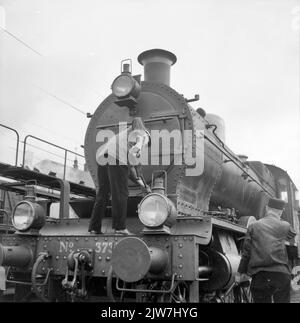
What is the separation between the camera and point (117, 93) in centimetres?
512

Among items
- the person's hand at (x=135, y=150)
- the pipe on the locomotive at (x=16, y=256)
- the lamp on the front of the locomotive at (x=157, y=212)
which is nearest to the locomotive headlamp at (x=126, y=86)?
the person's hand at (x=135, y=150)

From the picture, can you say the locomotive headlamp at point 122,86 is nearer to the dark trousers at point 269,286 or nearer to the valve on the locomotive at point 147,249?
the valve on the locomotive at point 147,249

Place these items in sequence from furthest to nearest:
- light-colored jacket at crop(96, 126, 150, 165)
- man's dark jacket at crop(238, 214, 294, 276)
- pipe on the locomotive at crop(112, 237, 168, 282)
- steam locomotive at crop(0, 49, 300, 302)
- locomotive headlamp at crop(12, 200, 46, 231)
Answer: locomotive headlamp at crop(12, 200, 46, 231) → light-colored jacket at crop(96, 126, 150, 165) → man's dark jacket at crop(238, 214, 294, 276) → steam locomotive at crop(0, 49, 300, 302) → pipe on the locomotive at crop(112, 237, 168, 282)

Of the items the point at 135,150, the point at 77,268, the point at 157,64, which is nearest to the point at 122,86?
the point at 157,64

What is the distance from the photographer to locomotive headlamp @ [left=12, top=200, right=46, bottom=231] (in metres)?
4.62

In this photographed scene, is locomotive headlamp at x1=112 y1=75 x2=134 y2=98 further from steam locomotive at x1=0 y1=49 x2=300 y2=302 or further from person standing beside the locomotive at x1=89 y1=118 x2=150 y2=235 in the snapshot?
person standing beside the locomotive at x1=89 y1=118 x2=150 y2=235

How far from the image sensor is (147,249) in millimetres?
3631

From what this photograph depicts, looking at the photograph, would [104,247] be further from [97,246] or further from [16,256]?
[16,256]

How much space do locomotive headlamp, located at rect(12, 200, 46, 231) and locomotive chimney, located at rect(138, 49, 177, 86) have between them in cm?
214

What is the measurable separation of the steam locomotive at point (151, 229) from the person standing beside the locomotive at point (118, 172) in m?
0.19

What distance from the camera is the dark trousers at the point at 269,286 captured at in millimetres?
4031

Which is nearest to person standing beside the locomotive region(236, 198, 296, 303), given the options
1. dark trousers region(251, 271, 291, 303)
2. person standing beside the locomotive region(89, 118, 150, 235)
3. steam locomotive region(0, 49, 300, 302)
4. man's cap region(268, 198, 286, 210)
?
dark trousers region(251, 271, 291, 303)

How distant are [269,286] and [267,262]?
0.24 meters
